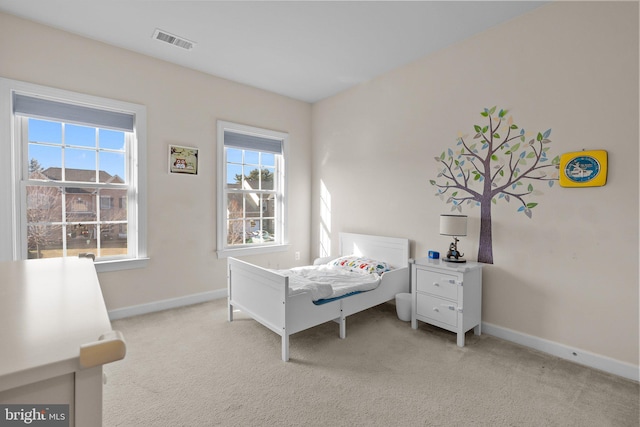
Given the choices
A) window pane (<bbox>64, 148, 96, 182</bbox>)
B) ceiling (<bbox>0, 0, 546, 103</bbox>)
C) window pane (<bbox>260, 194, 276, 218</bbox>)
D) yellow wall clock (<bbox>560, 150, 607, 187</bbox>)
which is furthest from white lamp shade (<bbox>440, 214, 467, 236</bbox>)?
window pane (<bbox>64, 148, 96, 182</bbox>)

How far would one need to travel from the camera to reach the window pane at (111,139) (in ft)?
10.3

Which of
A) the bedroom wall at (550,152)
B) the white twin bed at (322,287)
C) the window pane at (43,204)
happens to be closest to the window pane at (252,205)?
the white twin bed at (322,287)

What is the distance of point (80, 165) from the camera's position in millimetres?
3031

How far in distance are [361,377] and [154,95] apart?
3.40m

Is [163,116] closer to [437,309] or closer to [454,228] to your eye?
[454,228]

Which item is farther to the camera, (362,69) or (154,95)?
(362,69)

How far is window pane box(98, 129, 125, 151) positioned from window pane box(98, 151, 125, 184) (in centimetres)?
7

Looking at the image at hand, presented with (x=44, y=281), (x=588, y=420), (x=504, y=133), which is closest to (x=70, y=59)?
(x=44, y=281)

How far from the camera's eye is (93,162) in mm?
3102

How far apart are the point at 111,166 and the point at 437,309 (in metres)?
3.54

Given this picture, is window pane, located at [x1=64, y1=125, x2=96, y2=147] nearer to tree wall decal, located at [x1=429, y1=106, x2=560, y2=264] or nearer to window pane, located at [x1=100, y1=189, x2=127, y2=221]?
window pane, located at [x1=100, y1=189, x2=127, y2=221]

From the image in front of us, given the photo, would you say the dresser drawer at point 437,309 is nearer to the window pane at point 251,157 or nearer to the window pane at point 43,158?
the window pane at point 251,157

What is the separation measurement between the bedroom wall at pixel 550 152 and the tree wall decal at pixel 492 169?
7 cm

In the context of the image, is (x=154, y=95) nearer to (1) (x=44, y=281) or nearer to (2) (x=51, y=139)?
(2) (x=51, y=139)
